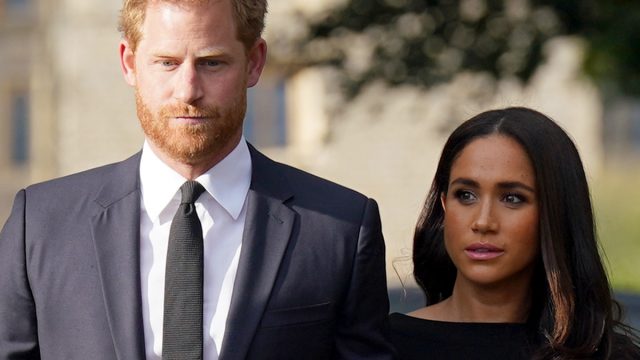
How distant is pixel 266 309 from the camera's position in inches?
136

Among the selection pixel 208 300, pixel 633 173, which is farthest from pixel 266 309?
pixel 633 173

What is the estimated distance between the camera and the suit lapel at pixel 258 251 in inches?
134

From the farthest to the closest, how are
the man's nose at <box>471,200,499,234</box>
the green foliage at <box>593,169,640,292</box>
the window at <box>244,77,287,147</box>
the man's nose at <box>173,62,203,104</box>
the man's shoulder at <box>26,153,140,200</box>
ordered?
the window at <box>244,77,287,147</box>
the green foliage at <box>593,169,640,292</box>
the man's nose at <box>471,200,499,234</box>
the man's shoulder at <box>26,153,140,200</box>
the man's nose at <box>173,62,203,104</box>

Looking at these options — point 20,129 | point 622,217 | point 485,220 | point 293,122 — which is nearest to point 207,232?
point 485,220

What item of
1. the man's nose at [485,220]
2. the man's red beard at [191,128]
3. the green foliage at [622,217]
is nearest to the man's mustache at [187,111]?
the man's red beard at [191,128]

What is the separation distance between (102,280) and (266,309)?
0.39 metres

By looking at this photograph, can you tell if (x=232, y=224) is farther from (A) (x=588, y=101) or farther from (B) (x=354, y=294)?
(A) (x=588, y=101)

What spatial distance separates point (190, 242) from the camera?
341cm

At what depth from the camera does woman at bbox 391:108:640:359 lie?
401 centimetres

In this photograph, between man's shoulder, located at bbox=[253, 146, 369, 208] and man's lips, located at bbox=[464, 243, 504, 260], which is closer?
man's shoulder, located at bbox=[253, 146, 369, 208]

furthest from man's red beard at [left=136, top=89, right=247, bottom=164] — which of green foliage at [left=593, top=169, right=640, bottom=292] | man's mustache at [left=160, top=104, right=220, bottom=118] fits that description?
green foliage at [left=593, top=169, right=640, bottom=292]

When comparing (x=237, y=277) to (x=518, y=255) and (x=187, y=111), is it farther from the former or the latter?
(x=518, y=255)

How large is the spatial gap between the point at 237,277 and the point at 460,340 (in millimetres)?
972

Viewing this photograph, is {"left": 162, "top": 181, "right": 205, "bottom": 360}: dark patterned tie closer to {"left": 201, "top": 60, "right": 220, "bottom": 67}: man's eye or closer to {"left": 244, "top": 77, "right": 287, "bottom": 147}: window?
{"left": 201, "top": 60, "right": 220, "bottom": 67}: man's eye
